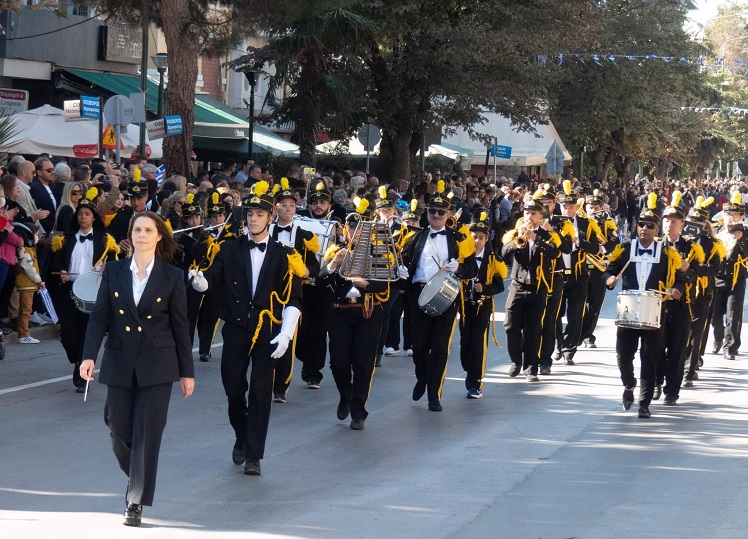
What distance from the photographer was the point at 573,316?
49.3ft

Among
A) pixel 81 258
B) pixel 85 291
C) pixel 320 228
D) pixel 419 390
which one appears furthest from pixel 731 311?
pixel 85 291

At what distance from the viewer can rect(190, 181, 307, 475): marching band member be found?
8641 mm

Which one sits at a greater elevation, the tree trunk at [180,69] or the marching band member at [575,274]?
the tree trunk at [180,69]

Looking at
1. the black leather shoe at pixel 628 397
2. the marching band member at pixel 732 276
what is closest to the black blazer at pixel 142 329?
the black leather shoe at pixel 628 397

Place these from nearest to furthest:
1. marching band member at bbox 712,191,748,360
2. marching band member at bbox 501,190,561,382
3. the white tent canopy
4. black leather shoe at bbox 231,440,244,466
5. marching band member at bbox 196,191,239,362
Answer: black leather shoe at bbox 231,440,244,466
marching band member at bbox 196,191,239,362
marching band member at bbox 501,190,561,382
marching band member at bbox 712,191,748,360
the white tent canopy

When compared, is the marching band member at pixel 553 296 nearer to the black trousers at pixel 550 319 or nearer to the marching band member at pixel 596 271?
the black trousers at pixel 550 319

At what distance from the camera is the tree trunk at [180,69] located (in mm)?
22516

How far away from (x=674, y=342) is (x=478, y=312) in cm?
184

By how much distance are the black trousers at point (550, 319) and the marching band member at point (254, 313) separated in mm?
5400

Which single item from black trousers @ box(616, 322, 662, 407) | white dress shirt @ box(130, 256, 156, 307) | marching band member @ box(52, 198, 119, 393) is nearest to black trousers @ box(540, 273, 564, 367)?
black trousers @ box(616, 322, 662, 407)

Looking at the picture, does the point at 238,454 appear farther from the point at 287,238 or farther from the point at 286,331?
the point at 287,238

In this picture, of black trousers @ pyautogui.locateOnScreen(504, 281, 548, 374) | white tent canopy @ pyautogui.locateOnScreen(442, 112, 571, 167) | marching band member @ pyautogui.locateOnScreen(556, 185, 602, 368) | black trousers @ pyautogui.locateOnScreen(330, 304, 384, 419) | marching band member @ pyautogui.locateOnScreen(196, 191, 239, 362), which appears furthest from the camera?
white tent canopy @ pyautogui.locateOnScreen(442, 112, 571, 167)

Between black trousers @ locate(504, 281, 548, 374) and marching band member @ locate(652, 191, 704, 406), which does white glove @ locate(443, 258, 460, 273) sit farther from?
black trousers @ locate(504, 281, 548, 374)

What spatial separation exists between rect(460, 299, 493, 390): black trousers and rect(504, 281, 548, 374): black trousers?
3.88 feet
